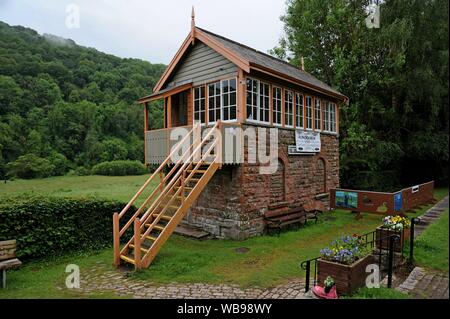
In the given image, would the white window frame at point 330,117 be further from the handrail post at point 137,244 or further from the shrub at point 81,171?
the shrub at point 81,171

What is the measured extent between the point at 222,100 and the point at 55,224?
6.98m

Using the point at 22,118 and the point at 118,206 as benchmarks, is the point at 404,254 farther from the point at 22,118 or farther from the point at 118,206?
the point at 22,118

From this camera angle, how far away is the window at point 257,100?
11.4m

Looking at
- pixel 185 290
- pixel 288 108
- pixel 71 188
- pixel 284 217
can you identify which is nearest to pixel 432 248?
pixel 284 217

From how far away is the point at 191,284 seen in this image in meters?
6.95

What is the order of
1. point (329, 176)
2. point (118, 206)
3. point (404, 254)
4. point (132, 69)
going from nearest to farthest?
point (404, 254) → point (118, 206) → point (329, 176) → point (132, 69)

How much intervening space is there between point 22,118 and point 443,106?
2866cm

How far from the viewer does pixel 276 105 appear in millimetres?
12562

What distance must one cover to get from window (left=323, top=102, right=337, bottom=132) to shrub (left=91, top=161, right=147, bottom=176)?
23708mm

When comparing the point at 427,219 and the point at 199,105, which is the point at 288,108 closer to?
the point at 199,105

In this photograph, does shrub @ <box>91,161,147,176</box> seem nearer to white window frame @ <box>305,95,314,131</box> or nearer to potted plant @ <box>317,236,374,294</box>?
white window frame @ <box>305,95,314,131</box>

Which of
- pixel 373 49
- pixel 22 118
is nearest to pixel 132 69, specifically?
pixel 22 118

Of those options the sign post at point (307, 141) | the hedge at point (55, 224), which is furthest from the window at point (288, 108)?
the hedge at point (55, 224)
